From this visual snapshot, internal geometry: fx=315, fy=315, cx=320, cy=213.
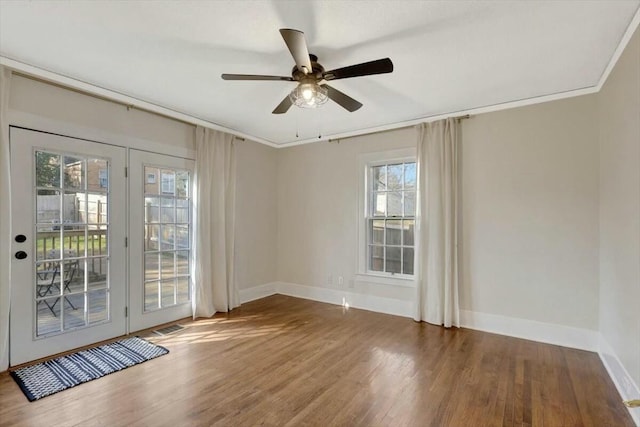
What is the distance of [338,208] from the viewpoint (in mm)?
4906

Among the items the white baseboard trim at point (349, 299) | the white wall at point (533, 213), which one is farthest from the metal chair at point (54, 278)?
the white wall at point (533, 213)

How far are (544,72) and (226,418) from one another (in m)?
3.80

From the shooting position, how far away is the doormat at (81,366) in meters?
2.43

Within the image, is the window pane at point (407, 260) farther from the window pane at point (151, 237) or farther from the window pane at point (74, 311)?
the window pane at point (74, 311)

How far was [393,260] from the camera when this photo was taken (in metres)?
4.50

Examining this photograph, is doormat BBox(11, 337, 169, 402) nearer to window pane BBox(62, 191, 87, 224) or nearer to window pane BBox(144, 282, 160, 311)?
window pane BBox(144, 282, 160, 311)

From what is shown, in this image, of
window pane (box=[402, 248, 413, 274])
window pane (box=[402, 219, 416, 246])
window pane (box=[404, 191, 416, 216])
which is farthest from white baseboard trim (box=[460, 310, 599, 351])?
window pane (box=[404, 191, 416, 216])

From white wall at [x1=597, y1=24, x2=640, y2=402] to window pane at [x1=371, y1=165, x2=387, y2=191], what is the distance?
2.36m

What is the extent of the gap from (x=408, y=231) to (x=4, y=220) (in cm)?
422

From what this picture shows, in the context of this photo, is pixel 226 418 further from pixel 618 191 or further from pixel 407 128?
pixel 407 128

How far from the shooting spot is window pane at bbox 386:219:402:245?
446 cm

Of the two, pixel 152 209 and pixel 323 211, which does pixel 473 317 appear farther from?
pixel 152 209

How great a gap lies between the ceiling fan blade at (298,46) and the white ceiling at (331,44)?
23cm

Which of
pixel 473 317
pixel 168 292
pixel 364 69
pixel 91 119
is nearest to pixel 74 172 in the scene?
pixel 91 119
